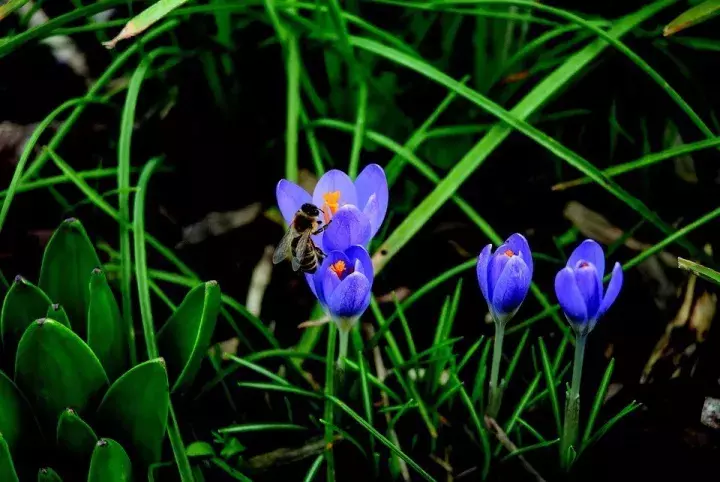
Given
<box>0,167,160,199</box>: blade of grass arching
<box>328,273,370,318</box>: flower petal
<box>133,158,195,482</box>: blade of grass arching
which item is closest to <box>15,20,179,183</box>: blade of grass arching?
<box>0,167,160,199</box>: blade of grass arching

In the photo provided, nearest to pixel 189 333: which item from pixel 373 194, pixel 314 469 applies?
pixel 314 469

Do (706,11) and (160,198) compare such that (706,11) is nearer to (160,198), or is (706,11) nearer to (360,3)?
(360,3)

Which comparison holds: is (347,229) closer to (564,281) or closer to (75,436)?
(564,281)

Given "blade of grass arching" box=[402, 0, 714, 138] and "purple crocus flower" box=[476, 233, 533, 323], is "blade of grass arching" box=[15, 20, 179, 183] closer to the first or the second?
"blade of grass arching" box=[402, 0, 714, 138]

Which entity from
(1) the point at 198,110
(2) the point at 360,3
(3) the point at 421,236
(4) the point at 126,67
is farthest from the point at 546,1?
(4) the point at 126,67

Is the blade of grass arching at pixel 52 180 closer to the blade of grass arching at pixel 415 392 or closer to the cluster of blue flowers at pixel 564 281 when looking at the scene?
the blade of grass arching at pixel 415 392
